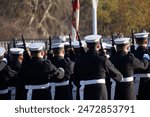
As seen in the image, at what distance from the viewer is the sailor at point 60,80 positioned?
11586 mm

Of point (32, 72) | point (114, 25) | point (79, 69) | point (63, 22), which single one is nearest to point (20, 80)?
point (32, 72)

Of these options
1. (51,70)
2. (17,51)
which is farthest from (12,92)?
(51,70)

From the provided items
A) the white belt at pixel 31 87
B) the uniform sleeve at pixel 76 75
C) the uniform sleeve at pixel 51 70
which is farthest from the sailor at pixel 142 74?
the white belt at pixel 31 87

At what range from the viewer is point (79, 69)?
10.8 m

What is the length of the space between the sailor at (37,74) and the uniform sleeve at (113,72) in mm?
873

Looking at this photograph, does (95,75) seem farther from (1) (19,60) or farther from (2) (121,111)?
(1) (19,60)

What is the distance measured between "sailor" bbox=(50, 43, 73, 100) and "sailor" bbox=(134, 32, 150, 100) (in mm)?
1287

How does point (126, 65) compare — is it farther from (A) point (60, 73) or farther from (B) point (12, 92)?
(B) point (12, 92)

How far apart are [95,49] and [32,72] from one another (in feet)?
3.70

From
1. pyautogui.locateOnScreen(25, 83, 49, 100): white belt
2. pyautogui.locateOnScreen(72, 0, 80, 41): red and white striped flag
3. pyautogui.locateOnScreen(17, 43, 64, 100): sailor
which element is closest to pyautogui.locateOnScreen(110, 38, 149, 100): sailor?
pyautogui.locateOnScreen(17, 43, 64, 100): sailor

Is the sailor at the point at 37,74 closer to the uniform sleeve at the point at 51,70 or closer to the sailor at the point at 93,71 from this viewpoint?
the uniform sleeve at the point at 51,70

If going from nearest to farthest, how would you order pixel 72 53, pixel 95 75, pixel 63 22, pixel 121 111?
pixel 121 111
pixel 95 75
pixel 72 53
pixel 63 22

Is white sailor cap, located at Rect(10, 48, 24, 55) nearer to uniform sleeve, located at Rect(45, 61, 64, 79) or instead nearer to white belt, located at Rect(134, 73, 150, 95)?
uniform sleeve, located at Rect(45, 61, 64, 79)

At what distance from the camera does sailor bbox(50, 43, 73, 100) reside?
1159 centimetres
